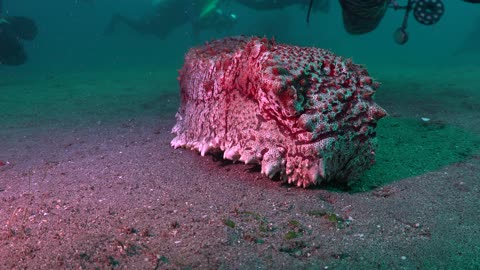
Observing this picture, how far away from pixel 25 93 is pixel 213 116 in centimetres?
914

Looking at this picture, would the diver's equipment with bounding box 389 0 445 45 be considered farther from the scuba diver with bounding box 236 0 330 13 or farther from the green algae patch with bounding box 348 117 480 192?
the scuba diver with bounding box 236 0 330 13

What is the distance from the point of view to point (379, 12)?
640cm

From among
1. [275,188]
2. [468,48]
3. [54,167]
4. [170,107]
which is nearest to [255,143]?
[275,188]

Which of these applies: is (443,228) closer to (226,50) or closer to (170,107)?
(226,50)

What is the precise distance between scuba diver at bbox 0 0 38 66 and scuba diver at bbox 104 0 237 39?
8.81 m

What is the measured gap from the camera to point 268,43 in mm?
3012

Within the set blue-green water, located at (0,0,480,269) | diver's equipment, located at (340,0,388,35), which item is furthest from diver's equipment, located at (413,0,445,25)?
Answer: blue-green water, located at (0,0,480,269)

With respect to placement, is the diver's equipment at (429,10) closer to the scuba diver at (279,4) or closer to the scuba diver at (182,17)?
the scuba diver at (279,4)

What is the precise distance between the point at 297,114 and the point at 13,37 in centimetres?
1628

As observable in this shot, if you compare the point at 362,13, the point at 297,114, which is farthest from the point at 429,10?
the point at 297,114

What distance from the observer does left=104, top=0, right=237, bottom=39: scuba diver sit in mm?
21578

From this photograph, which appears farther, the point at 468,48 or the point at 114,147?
the point at 468,48

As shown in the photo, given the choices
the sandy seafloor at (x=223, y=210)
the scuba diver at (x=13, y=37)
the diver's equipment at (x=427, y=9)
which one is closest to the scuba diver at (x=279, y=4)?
the scuba diver at (x=13, y=37)

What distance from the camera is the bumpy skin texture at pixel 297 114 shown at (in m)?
2.54
